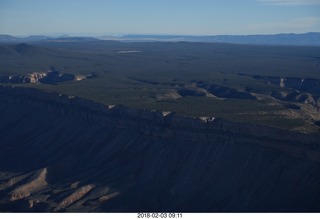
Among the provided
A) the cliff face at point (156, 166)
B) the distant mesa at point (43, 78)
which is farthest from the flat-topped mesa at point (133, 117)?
the distant mesa at point (43, 78)

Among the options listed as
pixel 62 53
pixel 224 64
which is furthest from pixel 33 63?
pixel 224 64

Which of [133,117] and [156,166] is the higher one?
[133,117]

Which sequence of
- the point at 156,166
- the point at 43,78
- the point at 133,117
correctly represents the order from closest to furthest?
the point at 156,166
the point at 133,117
the point at 43,78

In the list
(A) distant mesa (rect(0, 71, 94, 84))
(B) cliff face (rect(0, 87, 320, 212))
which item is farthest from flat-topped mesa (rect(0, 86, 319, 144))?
(A) distant mesa (rect(0, 71, 94, 84))

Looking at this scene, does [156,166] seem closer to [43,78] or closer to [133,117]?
[133,117]

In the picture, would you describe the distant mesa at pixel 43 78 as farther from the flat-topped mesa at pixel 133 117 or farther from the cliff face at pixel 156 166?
the cliff face at pixel 156 166

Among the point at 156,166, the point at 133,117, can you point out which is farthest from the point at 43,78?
the point at 156,166

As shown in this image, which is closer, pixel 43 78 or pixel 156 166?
pixel 156 166

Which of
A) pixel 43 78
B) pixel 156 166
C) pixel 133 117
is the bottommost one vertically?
pixel 43 78
